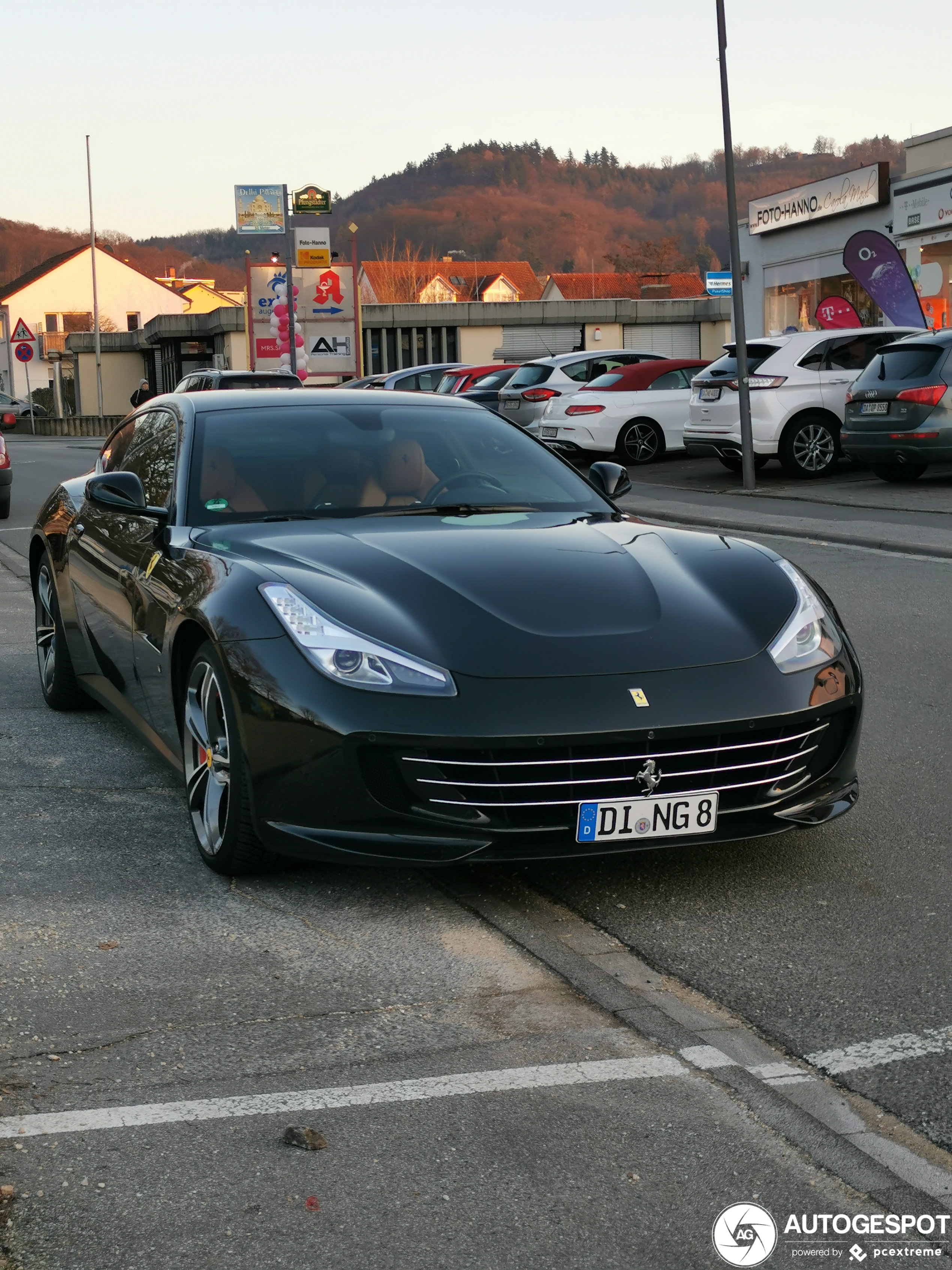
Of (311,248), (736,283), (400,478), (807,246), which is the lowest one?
(400,478)

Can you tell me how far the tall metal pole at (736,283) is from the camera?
60.0 ft

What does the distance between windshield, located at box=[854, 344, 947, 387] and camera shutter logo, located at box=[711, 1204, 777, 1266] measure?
623 inches

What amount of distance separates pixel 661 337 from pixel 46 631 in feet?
161

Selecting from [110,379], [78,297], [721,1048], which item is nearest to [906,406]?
[721,1048]

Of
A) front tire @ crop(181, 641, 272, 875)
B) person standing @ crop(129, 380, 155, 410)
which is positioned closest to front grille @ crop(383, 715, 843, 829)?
front tire @ crop(181, 641, 272, 875)

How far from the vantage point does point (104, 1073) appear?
10.6 ft

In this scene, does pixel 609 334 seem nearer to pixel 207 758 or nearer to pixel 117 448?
pixel 117 448

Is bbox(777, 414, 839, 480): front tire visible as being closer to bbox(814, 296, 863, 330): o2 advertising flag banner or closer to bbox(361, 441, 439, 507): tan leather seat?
bbox(814, 296, 863, 330): o2 advertising flag banner

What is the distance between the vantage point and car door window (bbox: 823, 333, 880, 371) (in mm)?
19812

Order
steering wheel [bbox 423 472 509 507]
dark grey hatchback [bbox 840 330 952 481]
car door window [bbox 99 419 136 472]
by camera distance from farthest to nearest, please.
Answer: dark grey hatchback [bbox 840 330 952 481], car door window [bbox 99 419 136 472], steering wheel [bbox 423 472 509 507]

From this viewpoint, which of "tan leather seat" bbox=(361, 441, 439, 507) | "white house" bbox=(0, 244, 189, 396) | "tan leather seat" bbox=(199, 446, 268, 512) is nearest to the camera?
"tan leather seat" bbox=(199, 446, 268, 512)

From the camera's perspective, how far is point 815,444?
20.0 meters

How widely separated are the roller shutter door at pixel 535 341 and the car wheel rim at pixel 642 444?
3151 centimetres

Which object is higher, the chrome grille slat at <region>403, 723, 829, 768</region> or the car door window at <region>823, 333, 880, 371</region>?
the car door window at <region>823, 333, 880, 371</region>
